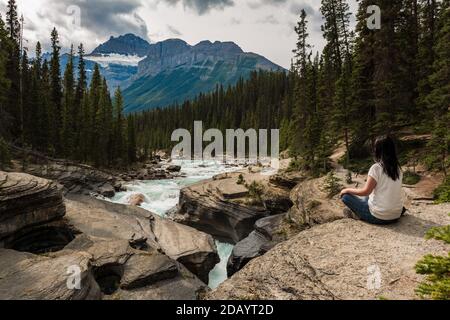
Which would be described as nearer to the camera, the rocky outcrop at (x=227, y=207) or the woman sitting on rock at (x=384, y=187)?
the woman sitting on rock at (x=384, y=187)

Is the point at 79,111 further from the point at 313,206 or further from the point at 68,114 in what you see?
the point at 313,206

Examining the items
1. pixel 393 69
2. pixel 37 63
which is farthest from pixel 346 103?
pixel 37 63

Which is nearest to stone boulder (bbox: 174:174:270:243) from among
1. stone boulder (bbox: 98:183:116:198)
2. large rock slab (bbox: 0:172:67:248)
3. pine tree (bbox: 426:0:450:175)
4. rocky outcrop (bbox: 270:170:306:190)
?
rocky outcrop (bbox: 270:170:306:190)

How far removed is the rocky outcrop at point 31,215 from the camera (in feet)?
45.7

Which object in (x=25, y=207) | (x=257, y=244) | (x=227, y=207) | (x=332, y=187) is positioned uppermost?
(x=332, y=187)

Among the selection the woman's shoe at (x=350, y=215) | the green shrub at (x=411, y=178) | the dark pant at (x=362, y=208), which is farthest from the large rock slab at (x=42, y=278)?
the green shrub at (x=411, y=178)

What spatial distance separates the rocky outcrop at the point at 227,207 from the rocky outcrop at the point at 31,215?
12.4 m

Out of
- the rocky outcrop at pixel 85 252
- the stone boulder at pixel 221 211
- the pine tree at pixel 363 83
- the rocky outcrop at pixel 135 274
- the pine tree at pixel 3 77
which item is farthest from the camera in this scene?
the pine tree at pixel 3 77

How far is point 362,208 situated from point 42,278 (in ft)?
33.1

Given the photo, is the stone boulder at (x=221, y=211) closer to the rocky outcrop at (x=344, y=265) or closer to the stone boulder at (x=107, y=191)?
the stone boulder at (x=107, y=191)

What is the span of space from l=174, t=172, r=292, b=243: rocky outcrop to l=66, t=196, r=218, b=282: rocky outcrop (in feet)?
18.3

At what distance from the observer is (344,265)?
5.74 meters

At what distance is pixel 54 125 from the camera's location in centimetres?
4750

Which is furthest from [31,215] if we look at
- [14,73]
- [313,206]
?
[14,73]
